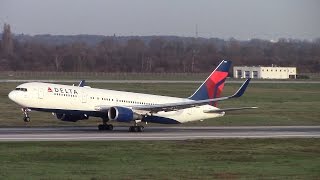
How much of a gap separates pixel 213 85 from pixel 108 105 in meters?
8.58

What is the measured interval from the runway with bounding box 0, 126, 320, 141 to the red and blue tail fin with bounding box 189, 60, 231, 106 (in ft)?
7.52

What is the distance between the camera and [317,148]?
140ft

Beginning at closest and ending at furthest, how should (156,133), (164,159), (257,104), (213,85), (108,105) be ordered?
(164,159) < (156,133) < (108,105) < (213,85) < (257,104)

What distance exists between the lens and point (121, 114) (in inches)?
2083

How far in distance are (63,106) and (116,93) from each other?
4086 mm

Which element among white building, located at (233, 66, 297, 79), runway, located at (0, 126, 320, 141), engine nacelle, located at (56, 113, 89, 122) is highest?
white building, located at (233, 66, 297, 79)

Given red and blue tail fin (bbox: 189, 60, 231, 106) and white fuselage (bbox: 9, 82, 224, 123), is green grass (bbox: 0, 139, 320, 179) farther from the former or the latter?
red and blue tail fin (bbox: 189, 60, 231, 106)

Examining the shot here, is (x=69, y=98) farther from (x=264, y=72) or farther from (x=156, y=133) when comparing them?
(x=264, y=72)

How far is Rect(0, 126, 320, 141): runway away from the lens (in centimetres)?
4731

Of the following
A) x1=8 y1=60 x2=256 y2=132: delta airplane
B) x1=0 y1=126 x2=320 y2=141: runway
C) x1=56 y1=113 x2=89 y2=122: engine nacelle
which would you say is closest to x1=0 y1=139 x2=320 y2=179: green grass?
x1=0 y1=126 x2=320 y2=141: runway

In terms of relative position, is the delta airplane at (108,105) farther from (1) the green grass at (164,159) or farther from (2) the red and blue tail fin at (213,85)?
(1) the green grass at (164,159)

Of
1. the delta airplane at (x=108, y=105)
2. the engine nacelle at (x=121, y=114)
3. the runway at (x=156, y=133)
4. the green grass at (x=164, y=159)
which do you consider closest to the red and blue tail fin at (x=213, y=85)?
the delta airplane at (x=108, y=105)

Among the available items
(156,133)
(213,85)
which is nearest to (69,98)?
(156,133)

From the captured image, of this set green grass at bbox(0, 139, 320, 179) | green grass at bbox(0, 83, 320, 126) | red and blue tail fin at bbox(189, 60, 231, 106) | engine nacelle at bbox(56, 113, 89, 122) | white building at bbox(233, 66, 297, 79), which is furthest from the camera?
white building at bbox(233, 66, 297, 79)
